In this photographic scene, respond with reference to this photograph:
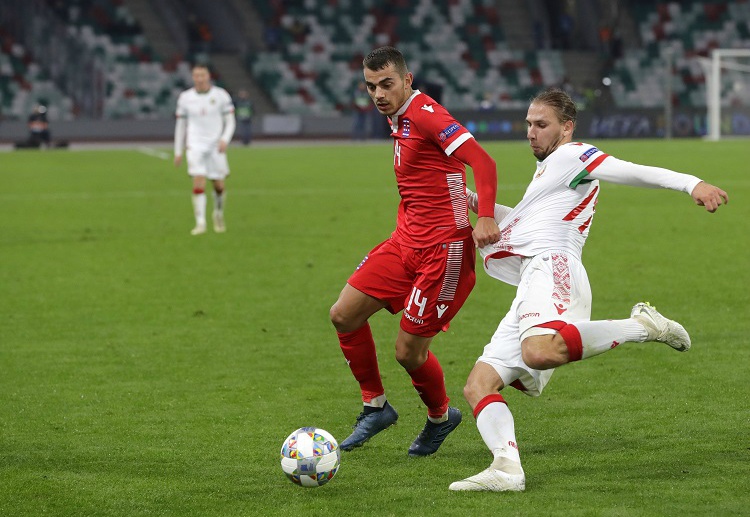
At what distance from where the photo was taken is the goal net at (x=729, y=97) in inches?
1652

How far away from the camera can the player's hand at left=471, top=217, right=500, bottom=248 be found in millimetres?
5555

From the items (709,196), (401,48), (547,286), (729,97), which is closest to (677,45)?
(729,97)

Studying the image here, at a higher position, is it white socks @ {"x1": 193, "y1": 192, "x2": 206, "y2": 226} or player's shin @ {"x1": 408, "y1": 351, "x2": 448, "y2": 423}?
player's shin @ {"x1": 408, "y1": 351, "x2": 448, "y2": 423}

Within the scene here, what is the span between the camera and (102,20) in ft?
164

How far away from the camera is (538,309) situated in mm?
5426

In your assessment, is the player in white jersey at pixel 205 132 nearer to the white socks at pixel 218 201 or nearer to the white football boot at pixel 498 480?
the white socks at pixel 218 201

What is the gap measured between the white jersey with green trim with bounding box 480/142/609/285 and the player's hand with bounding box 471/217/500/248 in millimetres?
172

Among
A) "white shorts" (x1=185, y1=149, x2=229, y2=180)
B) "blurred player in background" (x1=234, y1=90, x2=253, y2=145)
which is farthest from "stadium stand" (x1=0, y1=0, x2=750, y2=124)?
"white shorts" (x1=185, y1=149, x2=229, y2=180)

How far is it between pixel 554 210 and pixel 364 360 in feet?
4.35

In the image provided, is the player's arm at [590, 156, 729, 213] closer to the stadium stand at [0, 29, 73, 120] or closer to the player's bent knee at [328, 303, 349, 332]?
the player's bent knee at [328, 303, 349, 332]

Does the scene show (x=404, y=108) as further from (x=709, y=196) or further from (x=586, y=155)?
(x=709, y=196)

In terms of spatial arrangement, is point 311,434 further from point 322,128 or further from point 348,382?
point 322,128

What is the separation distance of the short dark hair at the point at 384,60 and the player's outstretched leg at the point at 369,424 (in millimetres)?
1683

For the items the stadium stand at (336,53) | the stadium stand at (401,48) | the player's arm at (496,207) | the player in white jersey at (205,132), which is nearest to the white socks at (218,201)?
the player in white jersey at (205,132)
